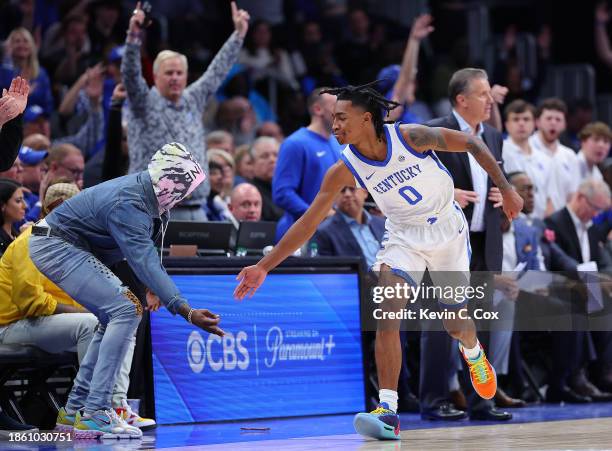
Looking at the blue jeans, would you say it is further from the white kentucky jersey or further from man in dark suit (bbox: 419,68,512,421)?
man in dark suit (bbox: 419,68,512,421)

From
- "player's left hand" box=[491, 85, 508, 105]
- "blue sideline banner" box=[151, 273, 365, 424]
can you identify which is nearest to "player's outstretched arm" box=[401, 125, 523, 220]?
"blue sideline banner" box=[151, 273, 365, 424]

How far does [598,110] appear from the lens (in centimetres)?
1784

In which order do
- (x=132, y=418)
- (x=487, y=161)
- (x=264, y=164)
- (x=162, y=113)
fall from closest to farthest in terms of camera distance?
(x=487, y=161), (x=132, y=418), (x=162, y=113), (x=264, y=164)

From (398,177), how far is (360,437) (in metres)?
1.61

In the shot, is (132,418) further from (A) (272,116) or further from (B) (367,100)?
(A) (272,116)

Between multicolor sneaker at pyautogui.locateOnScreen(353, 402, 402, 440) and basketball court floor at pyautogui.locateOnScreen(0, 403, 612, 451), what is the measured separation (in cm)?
8

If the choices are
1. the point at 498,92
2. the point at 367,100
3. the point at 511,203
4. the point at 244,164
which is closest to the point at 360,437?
the point at 511,203

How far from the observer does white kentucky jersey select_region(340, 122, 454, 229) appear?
24.6ft

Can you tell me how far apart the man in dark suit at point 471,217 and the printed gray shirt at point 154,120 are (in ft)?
7.29

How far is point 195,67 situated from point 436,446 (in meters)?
8.52

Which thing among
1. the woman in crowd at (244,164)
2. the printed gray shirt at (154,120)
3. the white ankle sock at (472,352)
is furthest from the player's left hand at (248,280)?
the woman in crowd at (244,164)

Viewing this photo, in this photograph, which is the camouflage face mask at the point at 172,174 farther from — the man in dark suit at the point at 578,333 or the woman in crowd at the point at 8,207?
the man in dark suit at the point at 578,333

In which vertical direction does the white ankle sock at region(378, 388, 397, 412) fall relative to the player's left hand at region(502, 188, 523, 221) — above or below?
below

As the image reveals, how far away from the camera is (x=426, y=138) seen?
24.7ft
